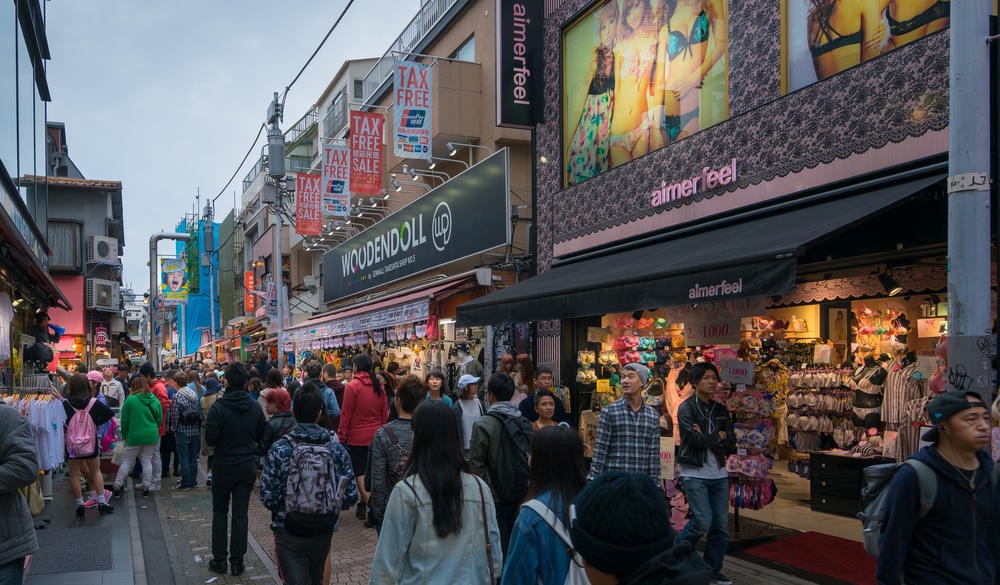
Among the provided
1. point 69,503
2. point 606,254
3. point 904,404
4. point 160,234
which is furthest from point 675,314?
point 160,234

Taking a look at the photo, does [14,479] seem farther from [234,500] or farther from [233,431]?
[234,500]

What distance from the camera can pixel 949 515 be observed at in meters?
3.48

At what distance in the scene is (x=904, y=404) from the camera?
8516 millimetres

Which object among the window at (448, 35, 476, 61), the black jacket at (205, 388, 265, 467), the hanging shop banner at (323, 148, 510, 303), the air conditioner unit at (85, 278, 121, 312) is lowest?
the black jacket at (205, 388, 265, 467)

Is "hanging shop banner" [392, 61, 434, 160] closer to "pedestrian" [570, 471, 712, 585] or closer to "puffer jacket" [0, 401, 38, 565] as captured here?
"puffer jacket" [0, 401, 38, 565]

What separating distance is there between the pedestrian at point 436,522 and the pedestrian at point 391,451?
1.38 metres

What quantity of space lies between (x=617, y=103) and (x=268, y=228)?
2952 centimetres

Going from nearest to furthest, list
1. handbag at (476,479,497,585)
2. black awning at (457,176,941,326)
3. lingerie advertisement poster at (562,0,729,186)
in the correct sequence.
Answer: handbag at (476,479,497,585), black awning at (457,176,941,326), lingerie advertisement poster at (562,0,729,186)

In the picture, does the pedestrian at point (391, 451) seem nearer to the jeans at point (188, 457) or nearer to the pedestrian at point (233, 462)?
the pedestrian at point (233, 462)

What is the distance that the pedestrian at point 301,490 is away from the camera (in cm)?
502

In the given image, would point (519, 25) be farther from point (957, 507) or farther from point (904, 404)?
point (957, 507)

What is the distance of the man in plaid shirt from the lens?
20.2ft

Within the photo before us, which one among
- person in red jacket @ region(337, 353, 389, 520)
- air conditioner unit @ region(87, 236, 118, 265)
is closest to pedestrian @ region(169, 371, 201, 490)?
person in red jacket @ region(337, 353, 389, 520)

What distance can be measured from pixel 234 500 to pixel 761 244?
5.52 meters
